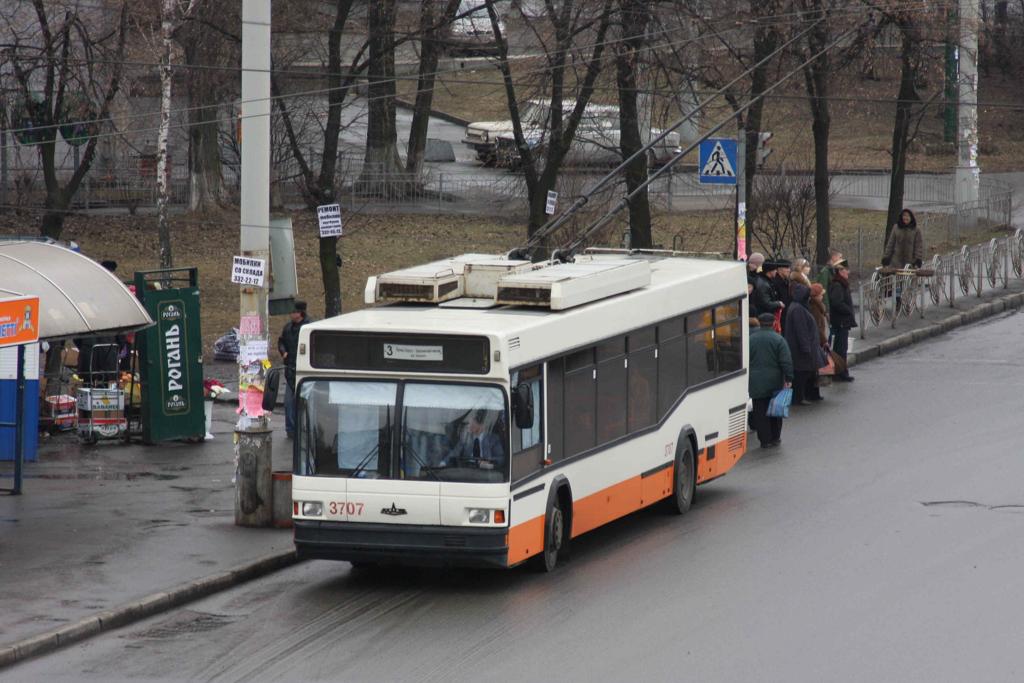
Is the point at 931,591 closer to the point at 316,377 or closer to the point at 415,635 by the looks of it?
the point at 415,635

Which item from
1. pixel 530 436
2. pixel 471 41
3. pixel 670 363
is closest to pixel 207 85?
pixel 471 41

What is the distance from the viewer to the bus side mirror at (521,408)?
42.7ft

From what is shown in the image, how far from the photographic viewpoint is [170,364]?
21.0 m

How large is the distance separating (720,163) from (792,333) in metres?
4.21

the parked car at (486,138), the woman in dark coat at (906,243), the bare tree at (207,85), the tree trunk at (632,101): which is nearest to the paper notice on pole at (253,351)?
the bare tree at (207,85)

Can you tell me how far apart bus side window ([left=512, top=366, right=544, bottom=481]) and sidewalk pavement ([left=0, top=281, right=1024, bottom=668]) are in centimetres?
253

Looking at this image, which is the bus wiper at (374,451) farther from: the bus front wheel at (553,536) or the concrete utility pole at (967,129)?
the concrete utility pole at (967,129)

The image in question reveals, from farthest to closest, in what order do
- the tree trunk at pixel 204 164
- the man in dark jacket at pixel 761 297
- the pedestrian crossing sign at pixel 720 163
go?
1. the tree trunk at pixel 204 164
2. the pedestrian crossing sign at pixel 720 163
3. the man in dark jacket at pixel 761 297

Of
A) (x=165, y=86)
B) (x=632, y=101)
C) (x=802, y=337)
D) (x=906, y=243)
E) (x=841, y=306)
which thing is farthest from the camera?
(x=632, y=101)

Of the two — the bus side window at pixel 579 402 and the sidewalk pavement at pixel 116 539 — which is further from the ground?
the bus side window at pixel 579 402

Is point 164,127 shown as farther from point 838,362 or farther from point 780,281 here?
point 838,362

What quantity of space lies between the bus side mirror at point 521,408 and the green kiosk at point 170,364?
28.9 ft

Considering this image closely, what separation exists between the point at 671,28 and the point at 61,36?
11710mm

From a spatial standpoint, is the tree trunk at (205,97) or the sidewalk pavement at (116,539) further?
the tree trunk at (205,97)
